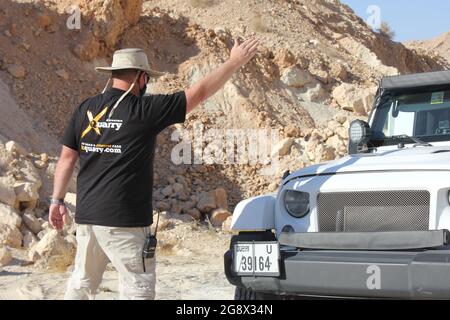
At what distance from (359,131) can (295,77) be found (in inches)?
535

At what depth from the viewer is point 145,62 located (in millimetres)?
4305

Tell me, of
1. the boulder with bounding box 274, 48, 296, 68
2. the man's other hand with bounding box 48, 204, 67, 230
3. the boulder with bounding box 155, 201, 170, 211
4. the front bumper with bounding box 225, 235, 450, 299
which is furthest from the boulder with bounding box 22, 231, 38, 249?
the boulder with bounding box 274, 48, 296, 68

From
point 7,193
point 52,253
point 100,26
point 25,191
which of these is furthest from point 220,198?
point 100,26

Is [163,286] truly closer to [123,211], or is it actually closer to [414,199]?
[123,211]

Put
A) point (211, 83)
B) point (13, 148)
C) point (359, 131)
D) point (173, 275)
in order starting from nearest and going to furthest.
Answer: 1. point (211, 83)
2. point (359, 131)
3. point (173, 275)
4. point (13, 148)

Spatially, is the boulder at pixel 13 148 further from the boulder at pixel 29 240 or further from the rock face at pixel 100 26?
the rock face at pixel 100 26

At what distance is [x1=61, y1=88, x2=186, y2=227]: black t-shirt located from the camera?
4.06 m

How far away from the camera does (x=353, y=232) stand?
4.16 m

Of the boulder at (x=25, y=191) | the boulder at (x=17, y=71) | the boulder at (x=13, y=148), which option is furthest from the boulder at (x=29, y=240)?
the boulder at (x=17, y=71)

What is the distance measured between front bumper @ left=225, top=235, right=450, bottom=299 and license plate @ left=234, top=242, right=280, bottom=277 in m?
0.04

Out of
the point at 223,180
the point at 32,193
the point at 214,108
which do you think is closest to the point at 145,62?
A: the point at 32,193

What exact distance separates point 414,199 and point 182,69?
13.9 meters

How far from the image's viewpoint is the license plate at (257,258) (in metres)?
4.23

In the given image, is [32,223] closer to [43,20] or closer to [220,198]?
[220,198]
